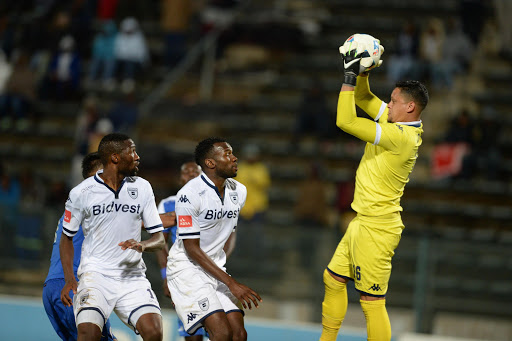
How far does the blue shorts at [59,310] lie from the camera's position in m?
6.38

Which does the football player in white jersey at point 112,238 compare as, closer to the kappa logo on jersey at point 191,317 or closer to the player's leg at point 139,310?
the player's leg at point 139,310

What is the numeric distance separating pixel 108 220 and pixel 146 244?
1.11 ft

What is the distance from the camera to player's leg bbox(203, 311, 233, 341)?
6117mm

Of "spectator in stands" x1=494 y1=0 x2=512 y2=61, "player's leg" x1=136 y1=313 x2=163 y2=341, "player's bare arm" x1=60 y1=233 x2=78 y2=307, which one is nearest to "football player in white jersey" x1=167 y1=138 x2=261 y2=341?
"player's leg" x1=136 y1=313 x2=163 y2=341

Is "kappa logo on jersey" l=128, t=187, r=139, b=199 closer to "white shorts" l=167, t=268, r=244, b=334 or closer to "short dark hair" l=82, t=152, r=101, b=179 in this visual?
"short dark hair" l=82, t=152, r=101, b=179

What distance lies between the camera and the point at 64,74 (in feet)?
52.7

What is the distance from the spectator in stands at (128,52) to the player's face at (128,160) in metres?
9.80

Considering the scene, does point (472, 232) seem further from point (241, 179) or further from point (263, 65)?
point (263, 65)

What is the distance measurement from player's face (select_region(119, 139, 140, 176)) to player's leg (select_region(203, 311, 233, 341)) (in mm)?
1251

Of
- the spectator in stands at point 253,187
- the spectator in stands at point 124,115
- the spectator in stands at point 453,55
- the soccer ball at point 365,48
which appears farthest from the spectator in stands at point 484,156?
the soccer ball at point 365,48

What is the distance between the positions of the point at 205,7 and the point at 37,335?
8.36 meters

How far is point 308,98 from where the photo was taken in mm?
14438

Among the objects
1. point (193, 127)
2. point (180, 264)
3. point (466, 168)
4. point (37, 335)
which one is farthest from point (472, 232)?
point (180, 264)

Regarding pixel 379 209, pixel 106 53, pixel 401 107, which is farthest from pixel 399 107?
pixel 106 53
